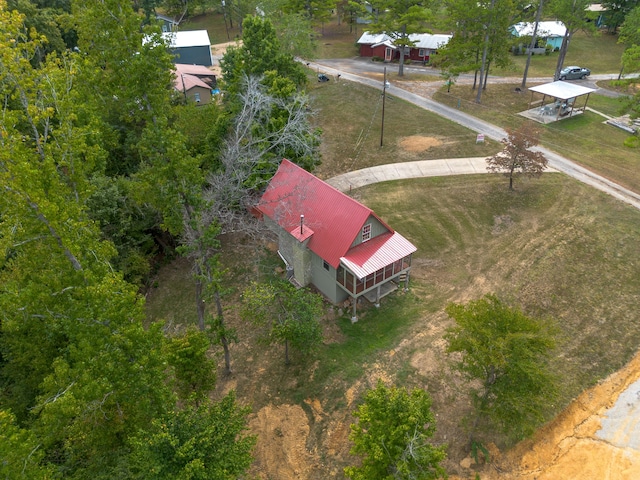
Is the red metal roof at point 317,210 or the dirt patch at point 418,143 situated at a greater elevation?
the red metal roof at point 317,210

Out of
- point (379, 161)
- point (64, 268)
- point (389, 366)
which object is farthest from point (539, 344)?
point (379, 161)

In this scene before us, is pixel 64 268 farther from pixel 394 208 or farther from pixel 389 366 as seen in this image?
pixel 394 208

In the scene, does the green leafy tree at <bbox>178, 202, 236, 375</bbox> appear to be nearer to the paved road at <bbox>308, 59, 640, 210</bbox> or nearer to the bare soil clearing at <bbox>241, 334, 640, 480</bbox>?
the bare soil clearing at <bbox>241, 334, 640, 480</bbox>

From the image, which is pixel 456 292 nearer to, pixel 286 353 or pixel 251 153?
pixel 286 353

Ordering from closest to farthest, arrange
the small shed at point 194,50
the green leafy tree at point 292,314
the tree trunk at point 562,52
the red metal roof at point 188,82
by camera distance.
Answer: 1. the green leafy tree at point 292,314
2. the red metal roof at point 188,82
3. the tree trunk at point 562,52
4. the small shed at point 194,50

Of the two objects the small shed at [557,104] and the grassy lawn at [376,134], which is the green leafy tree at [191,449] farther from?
the small shed at [557,104]

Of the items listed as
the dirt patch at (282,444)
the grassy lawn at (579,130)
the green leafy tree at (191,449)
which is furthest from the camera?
the grassy lawn at (579,130)

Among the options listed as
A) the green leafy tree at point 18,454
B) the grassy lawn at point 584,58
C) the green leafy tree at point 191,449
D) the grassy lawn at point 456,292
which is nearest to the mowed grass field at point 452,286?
the grassy lawn at point 456,292
